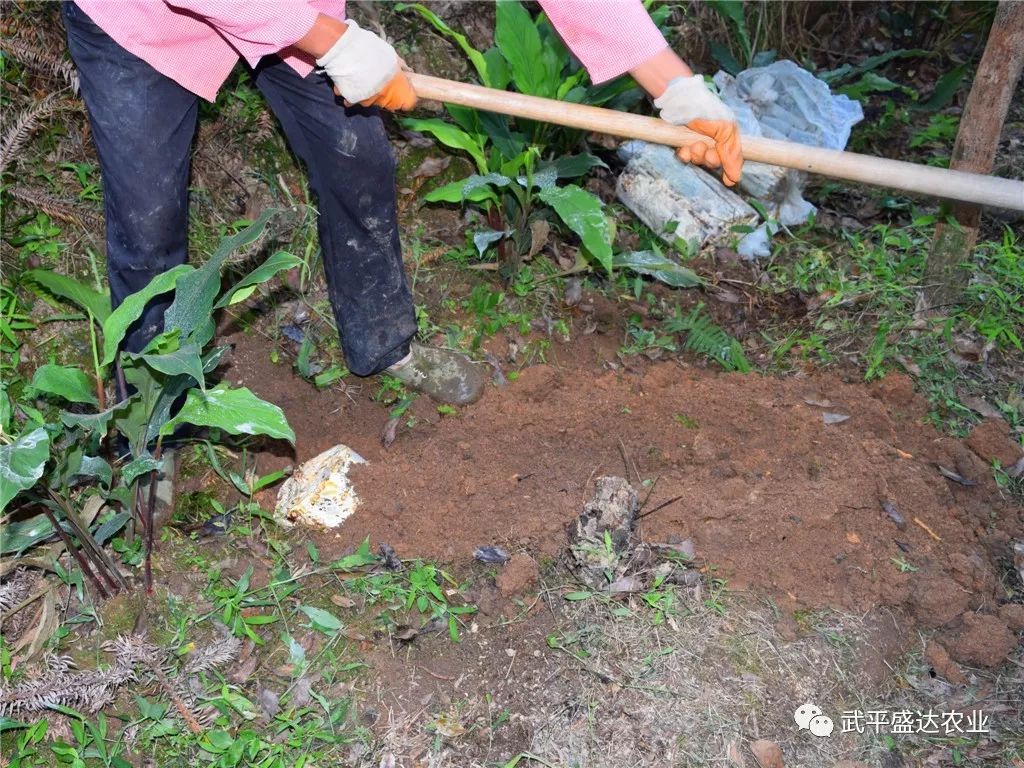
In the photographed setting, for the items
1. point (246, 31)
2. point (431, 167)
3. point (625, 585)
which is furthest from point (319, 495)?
point (431, 167)

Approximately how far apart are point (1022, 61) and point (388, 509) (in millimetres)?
2532

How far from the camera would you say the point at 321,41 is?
88.8 inches

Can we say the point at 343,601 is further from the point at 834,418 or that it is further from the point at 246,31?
the point at 834,418

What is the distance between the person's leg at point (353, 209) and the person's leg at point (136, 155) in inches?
11.9

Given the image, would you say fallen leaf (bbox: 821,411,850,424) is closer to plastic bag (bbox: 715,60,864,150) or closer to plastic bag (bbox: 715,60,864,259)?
plastic bag (bbox: 715,60,864,259)

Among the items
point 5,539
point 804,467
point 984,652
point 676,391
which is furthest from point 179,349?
point 984,652

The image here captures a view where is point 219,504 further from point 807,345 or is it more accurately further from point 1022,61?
point 1022,61

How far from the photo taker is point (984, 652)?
2.33 metres

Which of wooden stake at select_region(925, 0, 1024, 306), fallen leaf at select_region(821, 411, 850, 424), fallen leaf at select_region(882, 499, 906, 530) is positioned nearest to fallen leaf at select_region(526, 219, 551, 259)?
fallen leaf at select_region(821, 411, 850, 424)

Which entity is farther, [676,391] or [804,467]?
[676,391]

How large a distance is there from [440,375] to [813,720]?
158 cm

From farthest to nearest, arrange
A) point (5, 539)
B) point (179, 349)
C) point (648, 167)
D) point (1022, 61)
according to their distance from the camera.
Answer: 1. point (648, 167)
2. point (1022, 61)
3. point (5, 539)
4. point (179, 349)

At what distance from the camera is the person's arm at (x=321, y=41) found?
207cm

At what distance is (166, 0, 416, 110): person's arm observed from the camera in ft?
6.78
